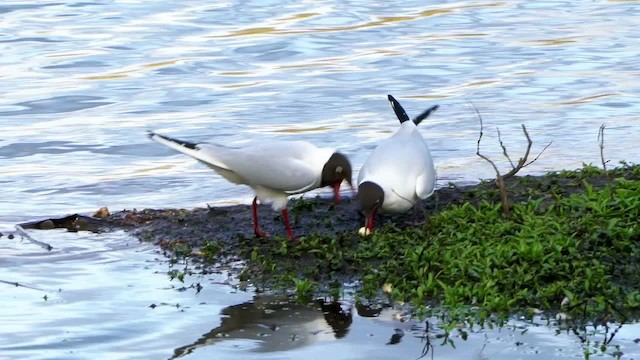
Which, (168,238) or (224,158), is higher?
(224,158)

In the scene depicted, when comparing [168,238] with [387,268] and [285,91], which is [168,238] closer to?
[387,268]

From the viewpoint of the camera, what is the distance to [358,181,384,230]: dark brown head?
7766mm

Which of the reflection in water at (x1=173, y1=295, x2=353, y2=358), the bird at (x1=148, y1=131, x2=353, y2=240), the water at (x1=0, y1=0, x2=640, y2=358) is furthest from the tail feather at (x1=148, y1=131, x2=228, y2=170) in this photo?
the reflection in water at (x1=173, y1=295, x2=353, y2=358)

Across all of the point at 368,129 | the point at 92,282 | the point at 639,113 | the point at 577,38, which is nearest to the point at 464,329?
the point at 92,282

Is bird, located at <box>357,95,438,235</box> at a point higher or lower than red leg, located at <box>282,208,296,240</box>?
higher

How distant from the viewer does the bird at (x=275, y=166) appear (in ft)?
26.3

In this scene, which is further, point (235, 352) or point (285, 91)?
point (285, 91)

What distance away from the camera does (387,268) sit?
695cm

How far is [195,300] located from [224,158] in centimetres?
150

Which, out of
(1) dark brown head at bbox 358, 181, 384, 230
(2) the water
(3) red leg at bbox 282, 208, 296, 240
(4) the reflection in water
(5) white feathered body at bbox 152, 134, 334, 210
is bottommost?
(2) the water

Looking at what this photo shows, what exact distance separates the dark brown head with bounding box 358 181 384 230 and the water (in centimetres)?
113

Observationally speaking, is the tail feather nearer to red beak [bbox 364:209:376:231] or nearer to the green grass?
the green grass

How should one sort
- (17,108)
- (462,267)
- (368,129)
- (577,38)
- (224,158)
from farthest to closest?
1. (577,38)
2. (17,108)
3. (368,129)
4. (224,158)
5. (462,267)

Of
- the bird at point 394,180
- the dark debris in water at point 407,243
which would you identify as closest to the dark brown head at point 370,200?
the bird at point 394,180
